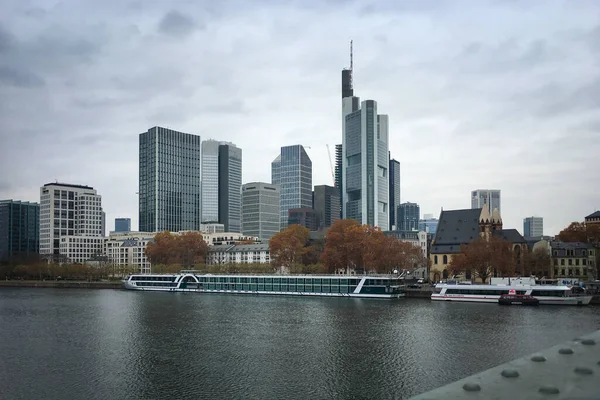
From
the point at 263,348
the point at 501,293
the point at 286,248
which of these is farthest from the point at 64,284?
the point at 263,348

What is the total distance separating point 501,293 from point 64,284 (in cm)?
12893

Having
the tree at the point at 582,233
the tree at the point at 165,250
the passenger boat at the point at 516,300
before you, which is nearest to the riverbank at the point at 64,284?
the tree at the point at 165,250

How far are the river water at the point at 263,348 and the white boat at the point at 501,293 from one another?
20.8 ft

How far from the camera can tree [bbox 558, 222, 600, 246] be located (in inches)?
5807

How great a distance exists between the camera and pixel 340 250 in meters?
141

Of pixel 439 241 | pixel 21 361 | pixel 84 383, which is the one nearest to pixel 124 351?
pixel 21 361

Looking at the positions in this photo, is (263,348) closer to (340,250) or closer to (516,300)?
(516,300)

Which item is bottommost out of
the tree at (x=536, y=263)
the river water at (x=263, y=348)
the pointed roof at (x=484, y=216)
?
the river water at (x=263, y=348)

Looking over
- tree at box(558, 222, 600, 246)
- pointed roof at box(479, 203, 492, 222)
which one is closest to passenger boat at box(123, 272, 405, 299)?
pointed roof at box(479, 203, 492, 222)

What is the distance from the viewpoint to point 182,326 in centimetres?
6906

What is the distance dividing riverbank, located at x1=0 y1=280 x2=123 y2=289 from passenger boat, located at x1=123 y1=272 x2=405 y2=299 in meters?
15.2

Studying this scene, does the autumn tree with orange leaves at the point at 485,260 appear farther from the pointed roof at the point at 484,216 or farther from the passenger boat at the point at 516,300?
the pointed roof at the point at 484,216

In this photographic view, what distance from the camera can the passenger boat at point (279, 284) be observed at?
115938mm

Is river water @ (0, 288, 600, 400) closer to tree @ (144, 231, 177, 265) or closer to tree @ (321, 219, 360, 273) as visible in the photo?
tree @ (321, 219, 360, 273)
